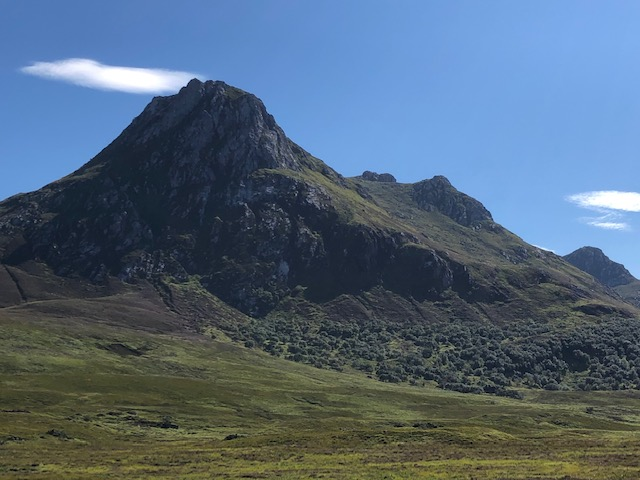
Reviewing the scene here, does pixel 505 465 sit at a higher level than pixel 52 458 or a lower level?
higher

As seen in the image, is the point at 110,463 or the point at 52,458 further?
the point at 52,458

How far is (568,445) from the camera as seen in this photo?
108 metres

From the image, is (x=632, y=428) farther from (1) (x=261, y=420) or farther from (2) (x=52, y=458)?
(2) (x=52, y=458)

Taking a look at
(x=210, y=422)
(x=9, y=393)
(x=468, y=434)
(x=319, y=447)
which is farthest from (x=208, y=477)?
(x=9, y=393)

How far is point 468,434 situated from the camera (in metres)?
119

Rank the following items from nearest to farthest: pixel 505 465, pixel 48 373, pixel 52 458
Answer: pixel 505 465, pixel 52 458, pixel 48 373

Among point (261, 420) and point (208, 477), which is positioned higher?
point (208, 477)

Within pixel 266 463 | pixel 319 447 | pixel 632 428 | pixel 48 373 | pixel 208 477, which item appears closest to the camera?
pixel 208 477

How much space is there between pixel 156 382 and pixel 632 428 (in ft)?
476

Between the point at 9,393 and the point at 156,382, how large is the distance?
1911 inches

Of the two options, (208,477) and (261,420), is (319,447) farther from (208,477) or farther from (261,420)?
(261,420)

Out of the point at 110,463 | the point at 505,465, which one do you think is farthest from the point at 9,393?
the point at 505,465

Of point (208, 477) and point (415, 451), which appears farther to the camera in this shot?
point (415, 451)

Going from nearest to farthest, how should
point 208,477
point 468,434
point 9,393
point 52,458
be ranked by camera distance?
1. point 208,477
2. point 52,458
3. point 468,434
4. point 9,393
